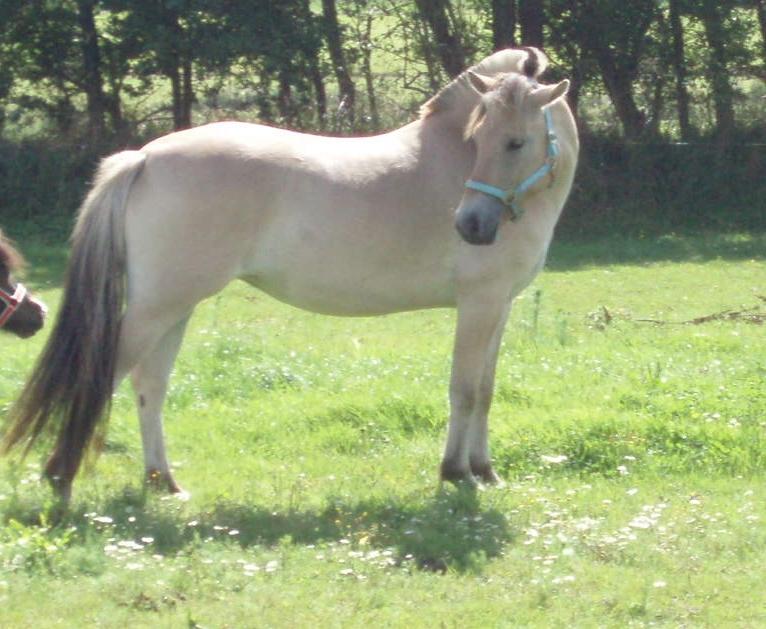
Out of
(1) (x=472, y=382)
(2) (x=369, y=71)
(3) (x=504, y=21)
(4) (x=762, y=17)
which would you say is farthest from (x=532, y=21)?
(1) (x=472, y=382)

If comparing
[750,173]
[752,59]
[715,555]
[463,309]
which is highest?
[752,59]

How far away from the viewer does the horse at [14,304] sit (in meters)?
5.20

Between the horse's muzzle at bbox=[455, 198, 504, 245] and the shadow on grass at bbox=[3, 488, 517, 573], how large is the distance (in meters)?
1.16

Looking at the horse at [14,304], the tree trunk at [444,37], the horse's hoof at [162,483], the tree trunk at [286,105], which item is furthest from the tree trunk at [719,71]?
the horse at [14,304]

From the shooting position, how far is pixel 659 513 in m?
5.28

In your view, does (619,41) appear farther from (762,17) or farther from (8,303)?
(8,303)

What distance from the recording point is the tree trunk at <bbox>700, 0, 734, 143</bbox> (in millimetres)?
18062

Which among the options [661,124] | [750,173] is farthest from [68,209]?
[750,173]

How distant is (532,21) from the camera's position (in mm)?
18172

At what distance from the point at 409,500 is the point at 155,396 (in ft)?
4.18

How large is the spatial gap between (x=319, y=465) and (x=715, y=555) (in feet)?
6.94

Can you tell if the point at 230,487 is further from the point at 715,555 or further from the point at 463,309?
the point at 715,555

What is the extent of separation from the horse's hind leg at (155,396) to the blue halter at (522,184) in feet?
4.93

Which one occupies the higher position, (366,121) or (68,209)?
(366,121)
